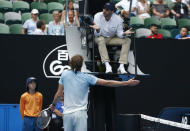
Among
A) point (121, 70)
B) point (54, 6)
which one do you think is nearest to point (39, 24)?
point (54, 6)

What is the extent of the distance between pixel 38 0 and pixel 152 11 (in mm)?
3827

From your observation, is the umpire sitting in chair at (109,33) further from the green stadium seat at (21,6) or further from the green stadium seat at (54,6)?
the green stadium seat at (21,6)

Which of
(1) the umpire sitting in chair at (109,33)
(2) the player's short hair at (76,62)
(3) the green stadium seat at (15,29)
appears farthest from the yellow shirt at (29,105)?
(2) the player's short hair at (76,62)

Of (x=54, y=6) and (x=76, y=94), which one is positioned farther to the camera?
(x=54, y=6)

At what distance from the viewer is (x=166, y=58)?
14781 millimetres

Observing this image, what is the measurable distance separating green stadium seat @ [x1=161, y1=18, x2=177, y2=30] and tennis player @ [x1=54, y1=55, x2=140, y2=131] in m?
8.28

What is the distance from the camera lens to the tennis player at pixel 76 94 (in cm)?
863

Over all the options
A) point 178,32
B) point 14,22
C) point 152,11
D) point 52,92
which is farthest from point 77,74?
point 152,11

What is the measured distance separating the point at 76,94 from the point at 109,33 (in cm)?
238

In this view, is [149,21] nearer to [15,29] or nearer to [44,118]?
[15,29]

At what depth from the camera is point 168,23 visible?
17.0 m

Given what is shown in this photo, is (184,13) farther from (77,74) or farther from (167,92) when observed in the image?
(77,74)

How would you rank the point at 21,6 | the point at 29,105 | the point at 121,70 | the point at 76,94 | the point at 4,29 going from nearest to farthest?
the point at 76,94
the point at 121,70
the point at 29,105
the point at 4,29
the point at 21,6

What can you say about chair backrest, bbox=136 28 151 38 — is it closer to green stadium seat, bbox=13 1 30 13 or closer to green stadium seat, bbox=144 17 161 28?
green stadium seat, bbox=144 17 161 28
